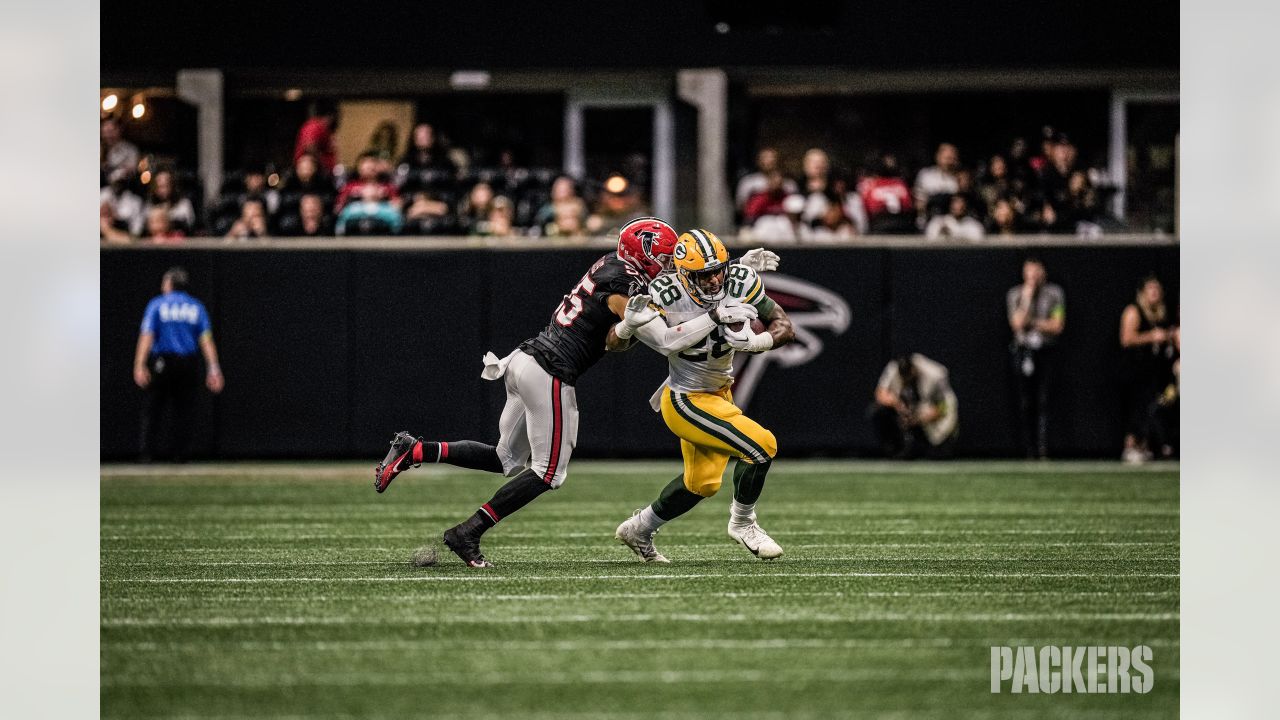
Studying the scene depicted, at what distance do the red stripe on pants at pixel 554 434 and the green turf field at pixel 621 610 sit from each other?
1.40 feet

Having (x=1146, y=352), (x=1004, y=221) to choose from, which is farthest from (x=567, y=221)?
(x=1146, y=352)

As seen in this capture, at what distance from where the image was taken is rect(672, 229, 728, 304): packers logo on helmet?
7145 millimetres

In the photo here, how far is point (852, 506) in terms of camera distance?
1023 centimetres

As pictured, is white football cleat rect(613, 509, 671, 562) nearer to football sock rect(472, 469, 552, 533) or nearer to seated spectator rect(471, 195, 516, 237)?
football sock rect(472, 469, 552, 533)

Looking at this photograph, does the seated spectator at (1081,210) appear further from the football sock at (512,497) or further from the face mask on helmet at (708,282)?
the football sock at (512,497)

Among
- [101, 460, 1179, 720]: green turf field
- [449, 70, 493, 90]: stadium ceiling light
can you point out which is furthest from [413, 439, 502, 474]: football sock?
[449, 70, 493, 90]: stadium ceiling light

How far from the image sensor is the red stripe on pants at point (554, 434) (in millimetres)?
7172

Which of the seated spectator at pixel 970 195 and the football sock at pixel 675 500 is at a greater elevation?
the seated spectator at pixel 970 195

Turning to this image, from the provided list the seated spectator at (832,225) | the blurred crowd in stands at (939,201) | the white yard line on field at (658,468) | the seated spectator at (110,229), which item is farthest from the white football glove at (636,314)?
the seated spectator at (110,229)

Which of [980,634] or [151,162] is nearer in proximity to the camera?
[980,634]
